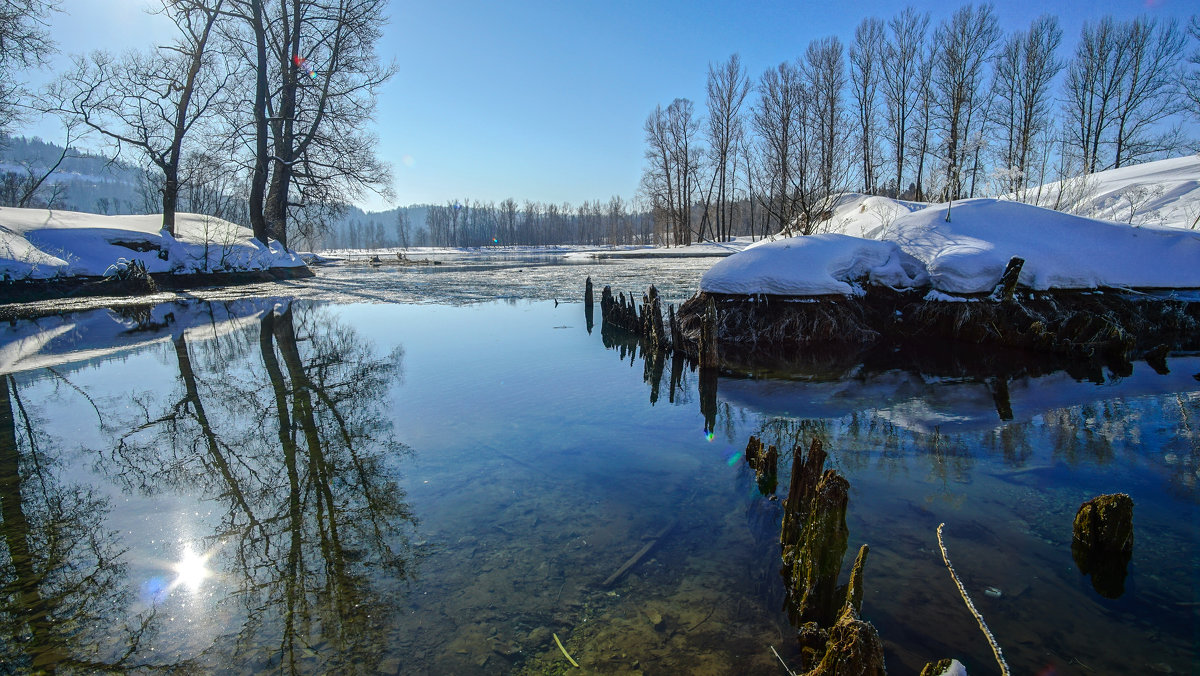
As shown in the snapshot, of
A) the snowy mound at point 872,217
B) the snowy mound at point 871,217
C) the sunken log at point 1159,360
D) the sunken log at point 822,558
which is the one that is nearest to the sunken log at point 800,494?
the sunken log at point 822,558

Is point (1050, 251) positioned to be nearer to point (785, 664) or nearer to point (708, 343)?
point (708, 343)

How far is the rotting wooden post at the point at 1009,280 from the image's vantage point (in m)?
9.39

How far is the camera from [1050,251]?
10305 mm

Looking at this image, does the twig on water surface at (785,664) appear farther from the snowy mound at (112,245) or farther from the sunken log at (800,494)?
the snowy mound at (112,245)

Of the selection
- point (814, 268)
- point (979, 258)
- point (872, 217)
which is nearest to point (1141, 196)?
point (872, 217)

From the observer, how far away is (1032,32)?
29.2m

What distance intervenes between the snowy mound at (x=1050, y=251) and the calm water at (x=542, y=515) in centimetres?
284

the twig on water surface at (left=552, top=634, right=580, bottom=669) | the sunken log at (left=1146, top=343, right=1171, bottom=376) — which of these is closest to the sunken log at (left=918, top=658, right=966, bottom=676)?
the twig on water surface at (left=552, top=634, right=580, bottom=669)

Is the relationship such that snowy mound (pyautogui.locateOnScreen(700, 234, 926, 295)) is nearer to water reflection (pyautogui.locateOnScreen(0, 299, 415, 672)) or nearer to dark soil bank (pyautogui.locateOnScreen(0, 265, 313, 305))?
water reflection (pyautogui.locateOnScreen(0, 299, 415, 672))

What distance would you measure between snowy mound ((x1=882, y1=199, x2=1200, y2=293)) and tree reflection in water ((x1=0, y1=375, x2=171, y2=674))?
40.0ft

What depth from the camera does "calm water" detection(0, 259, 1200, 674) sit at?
2.55 meters

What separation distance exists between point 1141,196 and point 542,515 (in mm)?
21641

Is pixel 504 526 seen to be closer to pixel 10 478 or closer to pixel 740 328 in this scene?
pixel 10 478

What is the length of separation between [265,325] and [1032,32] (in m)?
40.3
